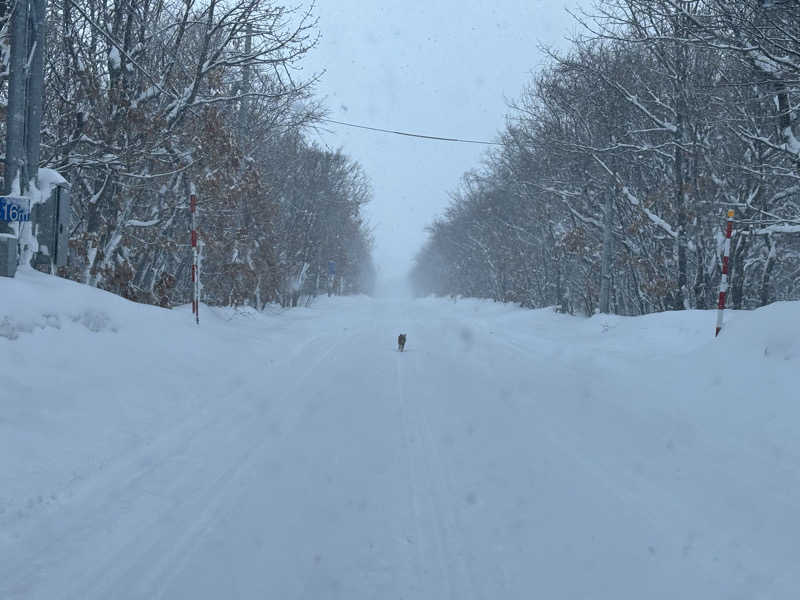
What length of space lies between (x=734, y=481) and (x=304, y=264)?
32.1 metres

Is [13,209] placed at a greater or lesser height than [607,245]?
lesser

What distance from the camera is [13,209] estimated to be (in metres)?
8.19

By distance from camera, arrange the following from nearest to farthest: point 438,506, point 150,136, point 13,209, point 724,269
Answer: point 438,506, point 13,209, point 724,269, point 150,136

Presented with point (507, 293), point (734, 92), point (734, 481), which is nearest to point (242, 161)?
point (734, 92)

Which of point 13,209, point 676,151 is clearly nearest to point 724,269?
point 676,151

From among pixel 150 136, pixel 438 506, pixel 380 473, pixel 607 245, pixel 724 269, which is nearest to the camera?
pixel 438 506

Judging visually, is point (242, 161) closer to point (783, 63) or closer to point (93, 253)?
point (93, 253)

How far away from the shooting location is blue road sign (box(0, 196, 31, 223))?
26.7ft

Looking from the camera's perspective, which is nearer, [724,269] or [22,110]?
[22,110]

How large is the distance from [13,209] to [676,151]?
14921 mm

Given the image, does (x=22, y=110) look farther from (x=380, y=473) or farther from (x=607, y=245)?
(x=607, y=245)

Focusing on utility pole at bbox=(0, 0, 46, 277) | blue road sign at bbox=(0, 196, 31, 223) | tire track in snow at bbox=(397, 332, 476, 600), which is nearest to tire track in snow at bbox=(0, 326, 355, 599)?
tire track in snow at bbox=(397, 332, 476, 600)

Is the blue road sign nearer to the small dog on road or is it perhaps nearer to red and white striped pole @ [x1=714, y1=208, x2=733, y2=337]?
the small dog on road

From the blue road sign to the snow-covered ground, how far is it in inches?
32.4
